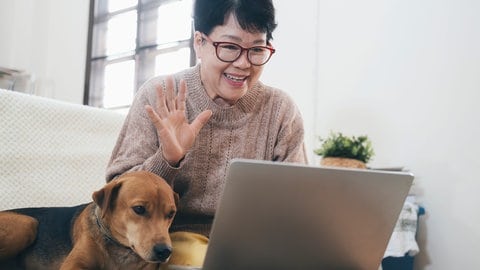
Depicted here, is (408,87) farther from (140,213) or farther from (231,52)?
(140,213)

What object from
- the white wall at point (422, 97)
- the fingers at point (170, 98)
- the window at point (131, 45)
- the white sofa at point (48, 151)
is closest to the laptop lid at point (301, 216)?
the fingers at point (170, 98)

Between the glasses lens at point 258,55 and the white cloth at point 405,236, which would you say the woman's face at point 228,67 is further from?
the white cloth at point 405,236

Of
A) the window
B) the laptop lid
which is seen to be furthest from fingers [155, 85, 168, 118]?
the window

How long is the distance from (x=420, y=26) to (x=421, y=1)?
108mm

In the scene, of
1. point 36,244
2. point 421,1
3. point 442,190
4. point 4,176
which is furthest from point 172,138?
point 421,1

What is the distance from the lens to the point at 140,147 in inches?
42.7

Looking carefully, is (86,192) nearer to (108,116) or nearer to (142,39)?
(108,116)

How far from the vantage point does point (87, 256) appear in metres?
0.90

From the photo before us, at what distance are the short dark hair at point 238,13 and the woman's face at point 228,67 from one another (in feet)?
0.04

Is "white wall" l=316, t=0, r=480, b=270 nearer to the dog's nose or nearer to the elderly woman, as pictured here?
the elderly woman

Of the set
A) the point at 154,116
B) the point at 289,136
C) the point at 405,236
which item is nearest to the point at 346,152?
the point at 405,236

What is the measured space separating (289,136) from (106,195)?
0.55 m

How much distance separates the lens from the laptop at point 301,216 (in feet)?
2.48

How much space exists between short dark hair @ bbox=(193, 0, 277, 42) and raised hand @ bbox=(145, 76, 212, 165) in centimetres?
22
